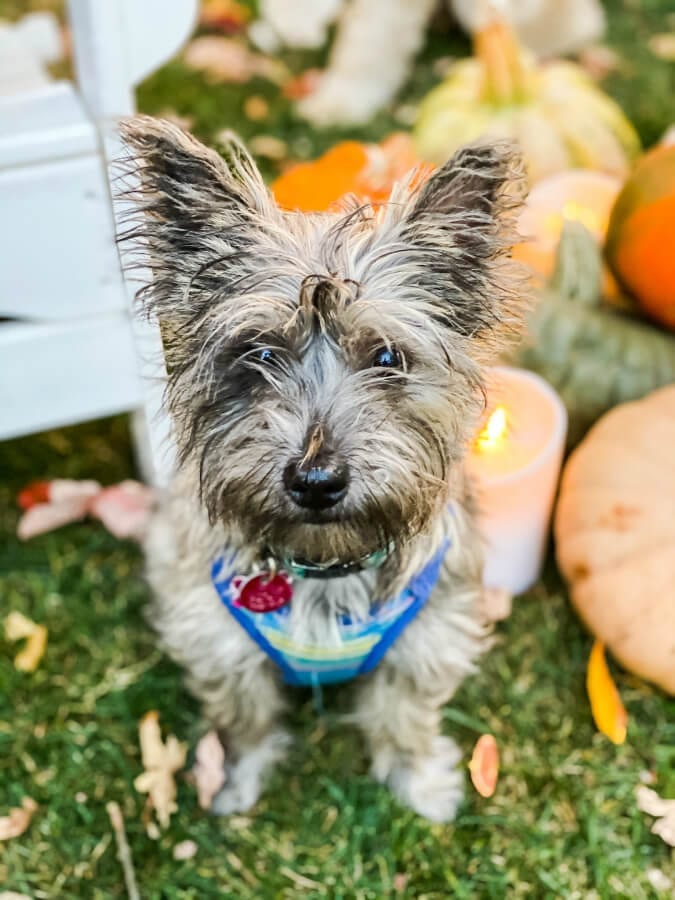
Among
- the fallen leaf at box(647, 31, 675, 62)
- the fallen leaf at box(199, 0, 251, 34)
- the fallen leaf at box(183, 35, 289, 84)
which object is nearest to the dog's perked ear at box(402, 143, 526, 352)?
the fallen leaf at box(183, 35, 289, 84)

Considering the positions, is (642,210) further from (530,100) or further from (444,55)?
(444,55)

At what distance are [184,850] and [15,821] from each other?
13.2 inches

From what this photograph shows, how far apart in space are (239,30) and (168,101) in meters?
0.64

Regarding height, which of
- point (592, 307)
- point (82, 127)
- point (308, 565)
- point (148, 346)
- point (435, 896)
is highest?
point (82, 127)

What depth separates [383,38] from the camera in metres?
3.60

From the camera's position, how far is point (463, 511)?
1.75m

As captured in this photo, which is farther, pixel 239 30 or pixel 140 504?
pixel 239 30

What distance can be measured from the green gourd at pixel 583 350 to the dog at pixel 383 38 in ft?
4.58

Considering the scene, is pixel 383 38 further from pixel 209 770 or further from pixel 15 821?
pixel 15 821

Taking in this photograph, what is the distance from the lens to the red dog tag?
1.61 m

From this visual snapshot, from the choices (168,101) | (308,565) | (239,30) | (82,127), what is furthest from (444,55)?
(308,565)

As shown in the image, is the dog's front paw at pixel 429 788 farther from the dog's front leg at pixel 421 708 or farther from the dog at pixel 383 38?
the dog at pixel 383 38

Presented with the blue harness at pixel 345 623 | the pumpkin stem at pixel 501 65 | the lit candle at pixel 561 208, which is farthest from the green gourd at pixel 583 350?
the blue harness at pixel 345 623

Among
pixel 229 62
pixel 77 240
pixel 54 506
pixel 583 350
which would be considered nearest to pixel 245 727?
pixel 54 506
